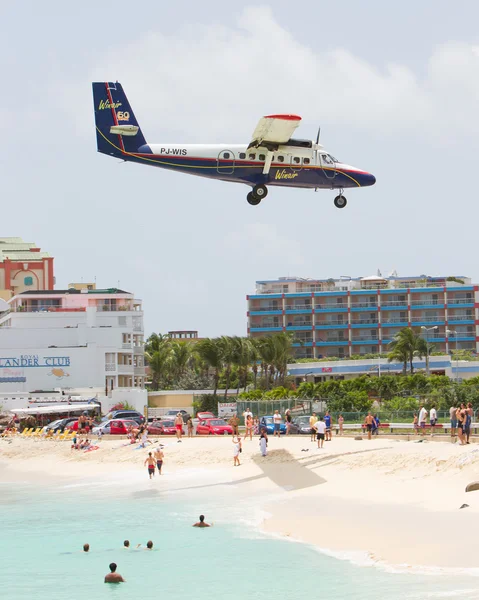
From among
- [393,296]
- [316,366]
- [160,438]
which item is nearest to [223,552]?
[160,438]

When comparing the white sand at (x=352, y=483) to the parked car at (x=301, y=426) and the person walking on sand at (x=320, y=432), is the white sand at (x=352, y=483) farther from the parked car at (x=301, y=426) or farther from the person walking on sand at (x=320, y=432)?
the parked car at (x=301, y=426)

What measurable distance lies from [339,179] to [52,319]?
2278 inches

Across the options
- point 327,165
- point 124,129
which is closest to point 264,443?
point 327,165

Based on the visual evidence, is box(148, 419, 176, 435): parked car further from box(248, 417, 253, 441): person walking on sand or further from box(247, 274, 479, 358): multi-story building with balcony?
box(247, 274, 479, 358): multi-story building with balcony

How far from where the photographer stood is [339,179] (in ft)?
133

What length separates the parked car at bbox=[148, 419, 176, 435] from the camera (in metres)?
60.9

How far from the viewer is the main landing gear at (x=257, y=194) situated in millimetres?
39469

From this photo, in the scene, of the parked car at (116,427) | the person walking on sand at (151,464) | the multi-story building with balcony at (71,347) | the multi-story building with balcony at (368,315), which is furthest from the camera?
the multi-story building with balcony at (368,315)

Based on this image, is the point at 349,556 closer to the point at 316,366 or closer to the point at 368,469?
the point at 368,469

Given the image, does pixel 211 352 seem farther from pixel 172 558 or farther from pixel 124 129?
pixel 172 558

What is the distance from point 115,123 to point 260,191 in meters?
5.90

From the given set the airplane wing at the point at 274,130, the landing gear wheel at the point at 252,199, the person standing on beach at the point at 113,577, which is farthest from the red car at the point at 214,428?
the person standing on beach at the point at 113,577

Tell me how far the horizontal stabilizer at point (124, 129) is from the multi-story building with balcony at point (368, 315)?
9862cm

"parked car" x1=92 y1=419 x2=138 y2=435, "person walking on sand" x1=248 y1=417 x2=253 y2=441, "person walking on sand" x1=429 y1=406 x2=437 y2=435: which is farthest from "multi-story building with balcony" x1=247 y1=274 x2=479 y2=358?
"person walking on sand" x1=429 y1=406 x2=437 y2=435
